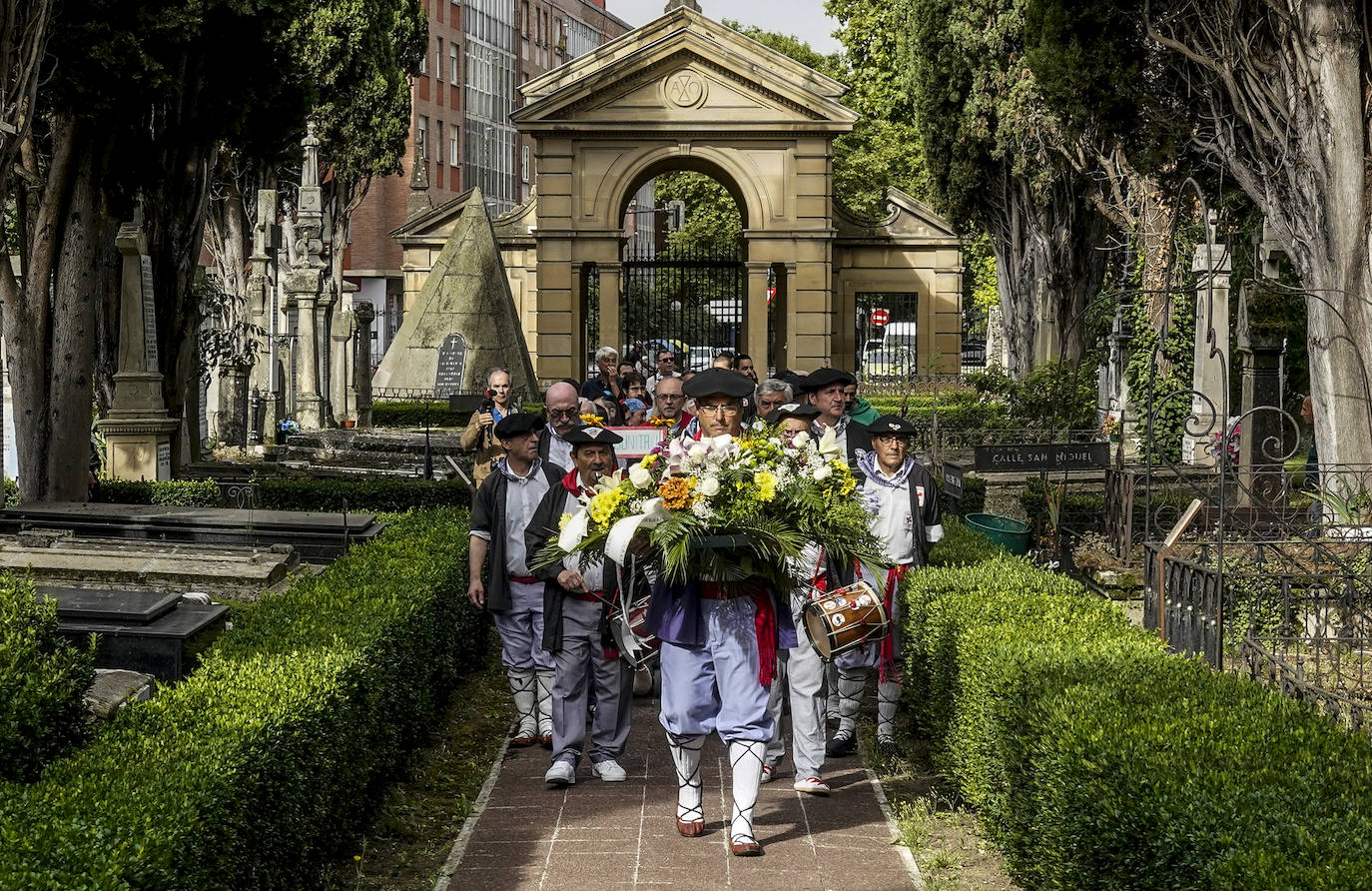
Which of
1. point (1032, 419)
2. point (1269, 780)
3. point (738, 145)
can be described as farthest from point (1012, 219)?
point (1269, 780)

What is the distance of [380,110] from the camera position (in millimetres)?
38812

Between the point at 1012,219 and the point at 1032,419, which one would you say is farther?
the point at 1012,219

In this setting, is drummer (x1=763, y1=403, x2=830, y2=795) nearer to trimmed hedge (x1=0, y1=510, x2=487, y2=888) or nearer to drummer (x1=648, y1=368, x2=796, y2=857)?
drummer (x1=648, y1=368, x2=796, y2=857)

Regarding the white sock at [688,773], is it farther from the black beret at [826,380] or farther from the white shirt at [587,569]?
the black beret at [826,380]

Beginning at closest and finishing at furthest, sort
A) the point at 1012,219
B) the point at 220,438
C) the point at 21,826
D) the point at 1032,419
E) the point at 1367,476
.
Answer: the point at 21,826, the point at 1367,476, the point at 1032,419, the point at 220,438, the point at 1012,219

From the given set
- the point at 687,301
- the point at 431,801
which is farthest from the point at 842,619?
the point at 687,301

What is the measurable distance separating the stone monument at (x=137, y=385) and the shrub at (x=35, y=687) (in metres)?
10.6

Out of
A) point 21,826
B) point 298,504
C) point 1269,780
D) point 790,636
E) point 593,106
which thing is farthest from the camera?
point 593,106

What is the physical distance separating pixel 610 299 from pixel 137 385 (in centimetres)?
1952

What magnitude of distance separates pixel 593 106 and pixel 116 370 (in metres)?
19.5

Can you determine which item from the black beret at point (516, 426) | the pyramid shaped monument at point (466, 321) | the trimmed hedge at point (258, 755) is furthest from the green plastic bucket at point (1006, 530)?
the pyramid shaped monument at point (466, 321)

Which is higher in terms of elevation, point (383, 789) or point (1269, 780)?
point (1269, 780)

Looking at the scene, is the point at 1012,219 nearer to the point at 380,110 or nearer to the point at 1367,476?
the point at 380,110

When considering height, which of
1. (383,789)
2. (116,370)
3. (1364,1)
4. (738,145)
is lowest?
(383,789)
